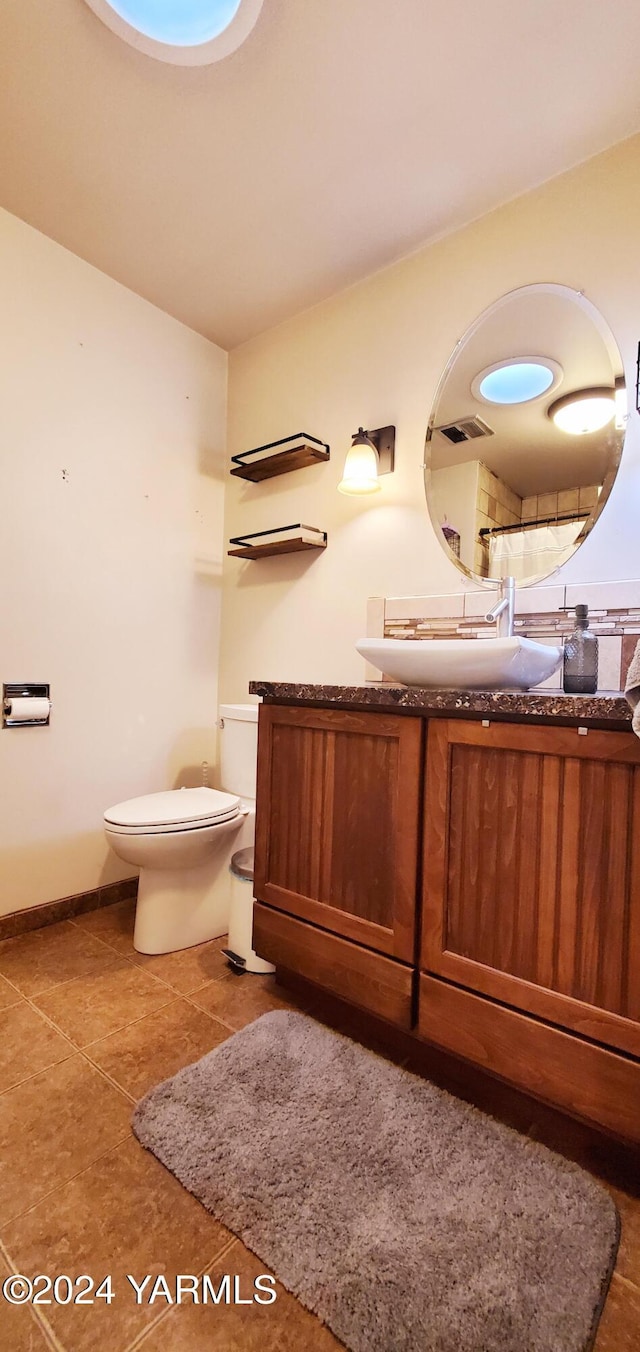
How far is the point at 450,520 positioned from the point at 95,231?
152 cm

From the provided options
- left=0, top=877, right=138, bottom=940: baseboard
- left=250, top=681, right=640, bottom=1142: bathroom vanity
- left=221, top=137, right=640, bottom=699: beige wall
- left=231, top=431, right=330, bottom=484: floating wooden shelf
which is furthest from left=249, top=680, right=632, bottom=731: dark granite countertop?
left=0, top=877, right=138, bottom=940: baseboard

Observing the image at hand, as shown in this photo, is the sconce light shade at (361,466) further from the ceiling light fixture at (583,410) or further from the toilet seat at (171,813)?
the toilet seat at (171,813)

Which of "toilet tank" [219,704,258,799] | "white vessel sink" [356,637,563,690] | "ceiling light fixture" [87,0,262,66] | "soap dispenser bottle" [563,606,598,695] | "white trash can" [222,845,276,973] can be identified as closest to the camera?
"white vessel sink" [356,637,563,690]

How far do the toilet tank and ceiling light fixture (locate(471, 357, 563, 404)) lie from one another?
49.9 inches

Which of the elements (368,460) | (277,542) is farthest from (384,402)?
(277,542)

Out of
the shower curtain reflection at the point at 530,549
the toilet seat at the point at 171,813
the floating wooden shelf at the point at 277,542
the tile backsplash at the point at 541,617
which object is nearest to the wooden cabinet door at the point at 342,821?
the toilet seat at the point at 171,813

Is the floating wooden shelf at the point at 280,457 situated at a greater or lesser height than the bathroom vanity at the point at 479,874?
greater

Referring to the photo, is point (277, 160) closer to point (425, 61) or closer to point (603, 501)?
point (425, 61)

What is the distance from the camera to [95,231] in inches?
72.2

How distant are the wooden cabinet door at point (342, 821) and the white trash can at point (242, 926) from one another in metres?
0.20

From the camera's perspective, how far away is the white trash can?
165cm

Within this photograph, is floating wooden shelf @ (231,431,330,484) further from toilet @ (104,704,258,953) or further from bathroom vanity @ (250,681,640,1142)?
bathroom vanity @ (250,681,640,1142)

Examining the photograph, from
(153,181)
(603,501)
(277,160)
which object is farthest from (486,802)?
(153,181)

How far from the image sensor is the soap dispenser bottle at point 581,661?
1280 mm
